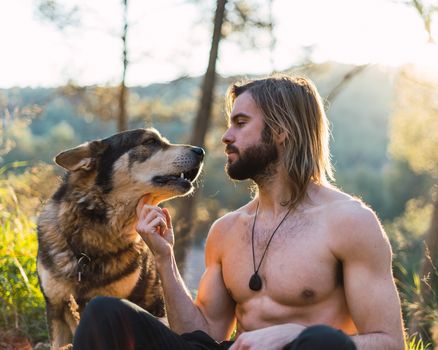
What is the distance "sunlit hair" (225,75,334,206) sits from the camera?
3.72m

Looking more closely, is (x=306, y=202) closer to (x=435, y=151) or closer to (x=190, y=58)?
(x=190, y=58)

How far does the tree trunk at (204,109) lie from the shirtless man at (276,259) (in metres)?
6.02

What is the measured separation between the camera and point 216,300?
384 cm

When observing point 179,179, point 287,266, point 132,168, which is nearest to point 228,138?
point 287,266

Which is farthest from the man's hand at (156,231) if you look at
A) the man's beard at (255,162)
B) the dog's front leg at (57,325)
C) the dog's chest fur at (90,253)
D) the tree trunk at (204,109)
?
the tree trunk at (204,109)

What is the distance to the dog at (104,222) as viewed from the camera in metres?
4.62

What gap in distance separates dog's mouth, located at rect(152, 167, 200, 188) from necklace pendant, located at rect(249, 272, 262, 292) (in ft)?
4.74

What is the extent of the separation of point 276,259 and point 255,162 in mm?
513

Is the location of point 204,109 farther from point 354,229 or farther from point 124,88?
point 354,229

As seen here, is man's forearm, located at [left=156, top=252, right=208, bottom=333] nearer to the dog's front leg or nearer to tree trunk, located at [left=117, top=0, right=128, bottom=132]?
the dog's front leg

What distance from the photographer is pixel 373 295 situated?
3.19m

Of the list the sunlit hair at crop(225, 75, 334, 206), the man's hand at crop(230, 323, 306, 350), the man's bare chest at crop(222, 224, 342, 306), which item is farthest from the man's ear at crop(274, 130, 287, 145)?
the man's hand at crop(230, 323, 306, 350)

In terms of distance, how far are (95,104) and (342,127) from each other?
65216mm

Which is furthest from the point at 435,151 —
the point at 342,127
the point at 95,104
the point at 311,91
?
the point at 342,127
